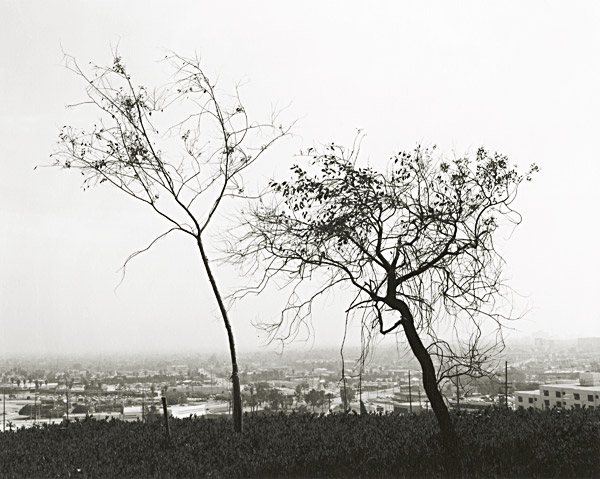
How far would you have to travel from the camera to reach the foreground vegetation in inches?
263

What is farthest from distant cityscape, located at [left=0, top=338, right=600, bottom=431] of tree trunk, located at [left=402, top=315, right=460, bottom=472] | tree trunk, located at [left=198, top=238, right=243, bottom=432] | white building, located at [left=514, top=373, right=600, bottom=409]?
tree trunk, located at [left=402, top=315, right=460, bottom=472]

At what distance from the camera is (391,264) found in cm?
786

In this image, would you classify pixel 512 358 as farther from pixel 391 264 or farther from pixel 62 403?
pixel 62 403

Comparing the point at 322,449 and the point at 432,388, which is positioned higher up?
the point at 432,388

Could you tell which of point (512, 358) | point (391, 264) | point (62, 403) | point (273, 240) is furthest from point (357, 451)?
point (62, 403)

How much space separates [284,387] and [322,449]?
13.4ft

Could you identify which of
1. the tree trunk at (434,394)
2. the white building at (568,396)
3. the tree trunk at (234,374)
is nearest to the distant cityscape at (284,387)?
the white building at (568,396)

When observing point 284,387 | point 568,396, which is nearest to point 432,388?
point 568,396

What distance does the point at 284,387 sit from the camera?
11305 mm

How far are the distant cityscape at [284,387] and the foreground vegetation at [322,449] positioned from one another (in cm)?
113

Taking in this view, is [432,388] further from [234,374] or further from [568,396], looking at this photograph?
[568,396]

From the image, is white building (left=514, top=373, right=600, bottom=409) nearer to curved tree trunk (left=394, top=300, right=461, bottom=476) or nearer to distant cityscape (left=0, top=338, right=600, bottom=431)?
distant cityscape (left=0, top=338, right=600, bottom=431)

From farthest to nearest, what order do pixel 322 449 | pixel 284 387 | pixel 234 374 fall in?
pixel 284 387, pixel 234 374, pixel 322 449

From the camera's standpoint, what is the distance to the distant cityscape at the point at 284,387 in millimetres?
10398
